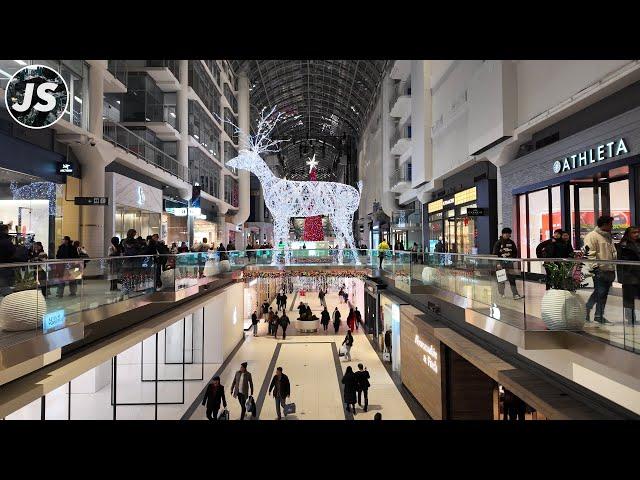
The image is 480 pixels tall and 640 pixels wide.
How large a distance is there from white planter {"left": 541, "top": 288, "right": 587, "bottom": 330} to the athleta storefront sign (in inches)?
208

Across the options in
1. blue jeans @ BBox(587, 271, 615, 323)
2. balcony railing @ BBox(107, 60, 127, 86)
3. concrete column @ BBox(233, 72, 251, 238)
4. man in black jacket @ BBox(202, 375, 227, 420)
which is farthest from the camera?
concrete column @ BBox(233, 72, 251, 238)

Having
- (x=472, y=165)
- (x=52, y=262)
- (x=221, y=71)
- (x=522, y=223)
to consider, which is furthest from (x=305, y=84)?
(x=52, y=262)

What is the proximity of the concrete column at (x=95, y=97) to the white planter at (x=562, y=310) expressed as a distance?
12683 mm

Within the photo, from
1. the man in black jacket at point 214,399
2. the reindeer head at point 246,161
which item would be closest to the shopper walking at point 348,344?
the man in black jacket at point 214,399

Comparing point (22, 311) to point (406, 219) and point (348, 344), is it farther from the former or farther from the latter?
point (406, 219)

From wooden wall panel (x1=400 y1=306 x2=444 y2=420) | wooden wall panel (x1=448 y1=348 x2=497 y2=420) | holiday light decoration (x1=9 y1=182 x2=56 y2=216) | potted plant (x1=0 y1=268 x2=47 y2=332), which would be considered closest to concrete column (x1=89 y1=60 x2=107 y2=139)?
holiday light decoration (x1=9 y1=182 x2=56 y2=216)

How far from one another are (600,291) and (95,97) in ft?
44.6

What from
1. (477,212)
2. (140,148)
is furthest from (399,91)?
(140,148)

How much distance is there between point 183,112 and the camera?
22.7 m

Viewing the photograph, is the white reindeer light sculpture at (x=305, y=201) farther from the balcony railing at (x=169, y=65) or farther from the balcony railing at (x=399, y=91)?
the balcony railing at (x=399, y=91)

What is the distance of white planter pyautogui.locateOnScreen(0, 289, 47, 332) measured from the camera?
13.8ft

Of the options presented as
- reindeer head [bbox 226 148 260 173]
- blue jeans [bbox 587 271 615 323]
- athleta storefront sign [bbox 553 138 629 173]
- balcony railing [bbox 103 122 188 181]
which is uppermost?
balcony railing [bbox 103 122 188 181]

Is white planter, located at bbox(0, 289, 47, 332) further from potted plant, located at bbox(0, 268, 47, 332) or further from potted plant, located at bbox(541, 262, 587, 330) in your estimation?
potted plant, located at bbox(541, 262, 587, 330)

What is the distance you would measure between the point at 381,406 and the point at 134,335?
596 centimetres
